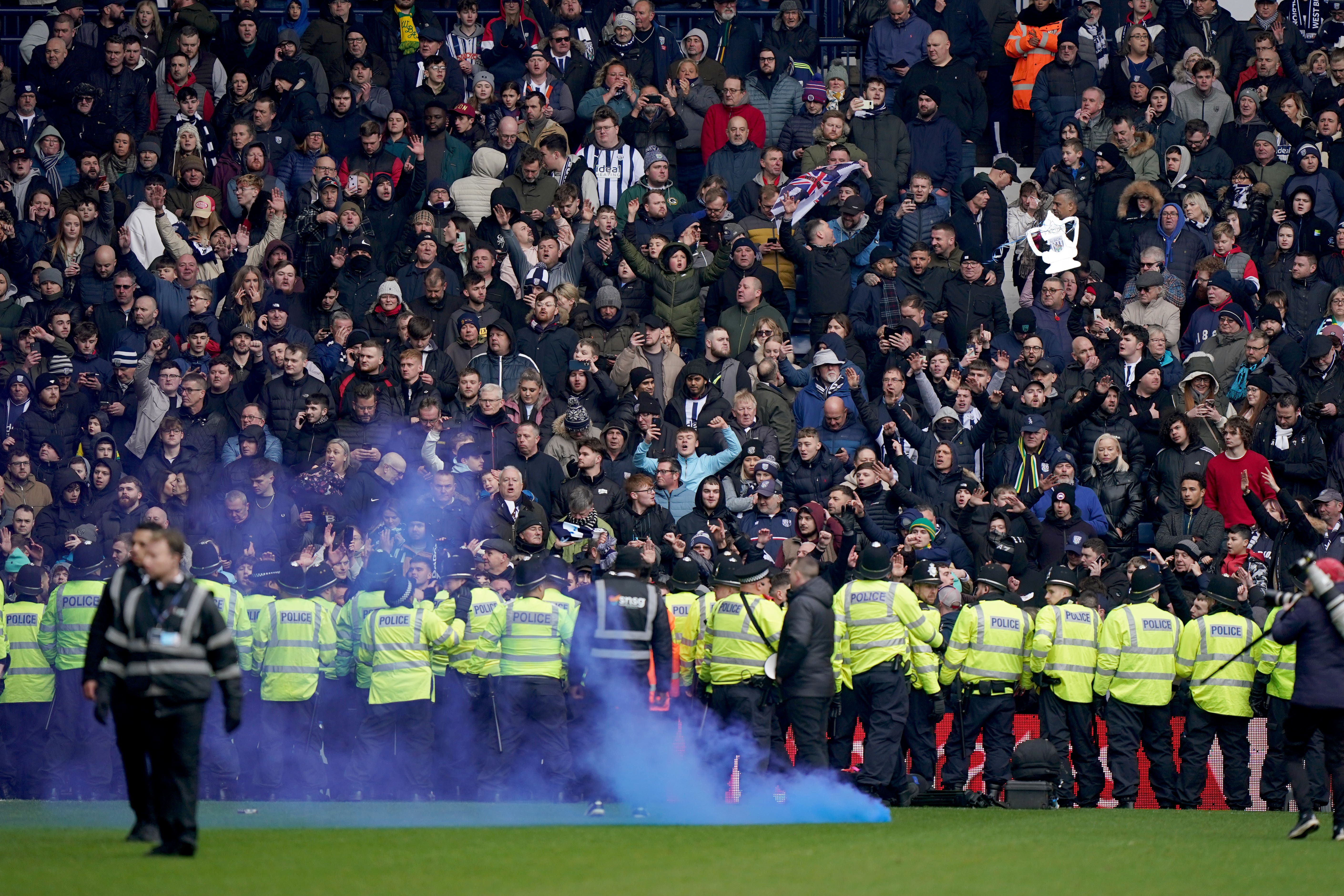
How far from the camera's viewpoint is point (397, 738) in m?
16.5

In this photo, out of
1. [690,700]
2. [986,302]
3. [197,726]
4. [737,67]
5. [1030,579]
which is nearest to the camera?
[197,726]

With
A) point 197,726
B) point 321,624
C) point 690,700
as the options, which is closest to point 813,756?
point 690,700

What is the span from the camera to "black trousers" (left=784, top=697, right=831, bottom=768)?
607 inches

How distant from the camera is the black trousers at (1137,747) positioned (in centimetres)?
1697

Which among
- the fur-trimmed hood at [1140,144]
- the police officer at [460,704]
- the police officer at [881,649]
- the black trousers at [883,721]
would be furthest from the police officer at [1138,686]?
the fur-trimmed hood at [1140,144]

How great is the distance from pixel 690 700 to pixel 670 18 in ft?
38.4

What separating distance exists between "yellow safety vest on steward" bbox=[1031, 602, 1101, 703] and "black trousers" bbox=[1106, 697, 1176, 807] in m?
0.34

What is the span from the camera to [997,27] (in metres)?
24.8

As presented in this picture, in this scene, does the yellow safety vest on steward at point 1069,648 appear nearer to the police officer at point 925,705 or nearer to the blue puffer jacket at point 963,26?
the police officer at point 925,705

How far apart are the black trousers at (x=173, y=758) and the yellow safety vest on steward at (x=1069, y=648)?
804 centimetres

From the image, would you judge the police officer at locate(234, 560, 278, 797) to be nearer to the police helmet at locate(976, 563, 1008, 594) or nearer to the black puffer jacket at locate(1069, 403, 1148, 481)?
the police helmet at locate(976, 563, 1008, 594)

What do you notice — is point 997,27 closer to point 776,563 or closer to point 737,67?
point 737,67

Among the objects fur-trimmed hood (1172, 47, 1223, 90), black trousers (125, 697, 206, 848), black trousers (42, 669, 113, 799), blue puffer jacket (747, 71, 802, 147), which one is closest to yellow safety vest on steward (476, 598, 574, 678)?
black trousers (42, 669, 113, 799)

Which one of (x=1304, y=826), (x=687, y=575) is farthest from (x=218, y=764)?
(x=1304, y=826)
